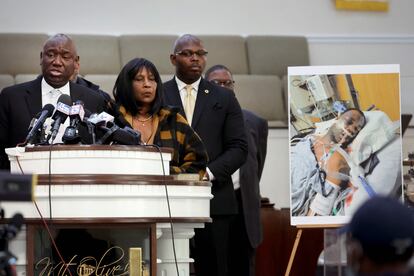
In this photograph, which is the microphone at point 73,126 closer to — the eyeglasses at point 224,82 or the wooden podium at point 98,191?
the wooden podium at point 98,191

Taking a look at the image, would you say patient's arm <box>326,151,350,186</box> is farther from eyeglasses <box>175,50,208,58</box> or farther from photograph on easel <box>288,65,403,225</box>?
eyeglasses <box>175,50,208,58</box>

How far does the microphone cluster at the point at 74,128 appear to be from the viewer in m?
4.60

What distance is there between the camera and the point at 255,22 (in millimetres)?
11078

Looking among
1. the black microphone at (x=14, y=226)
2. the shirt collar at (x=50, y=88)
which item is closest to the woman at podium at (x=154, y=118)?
the shirt collar at (x=50, y=88)

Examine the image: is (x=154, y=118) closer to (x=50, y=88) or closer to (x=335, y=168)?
(x=50, y=88)

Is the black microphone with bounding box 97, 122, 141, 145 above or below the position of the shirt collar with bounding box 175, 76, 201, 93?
below

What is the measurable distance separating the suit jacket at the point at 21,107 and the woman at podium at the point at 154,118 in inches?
5.6

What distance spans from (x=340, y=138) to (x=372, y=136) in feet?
0.68

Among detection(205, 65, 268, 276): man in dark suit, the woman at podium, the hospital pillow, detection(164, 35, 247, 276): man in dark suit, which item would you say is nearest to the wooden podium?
the woman at podium

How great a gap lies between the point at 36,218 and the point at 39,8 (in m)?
6.41

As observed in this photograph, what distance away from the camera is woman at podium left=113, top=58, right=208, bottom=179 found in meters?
5.24

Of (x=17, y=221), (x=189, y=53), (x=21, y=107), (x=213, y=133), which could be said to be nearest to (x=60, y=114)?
(x=21, y=107)

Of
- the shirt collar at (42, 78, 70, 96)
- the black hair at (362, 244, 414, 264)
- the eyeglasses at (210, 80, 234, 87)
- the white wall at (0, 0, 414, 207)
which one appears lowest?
the black hair at (362, 244, 414, 264)

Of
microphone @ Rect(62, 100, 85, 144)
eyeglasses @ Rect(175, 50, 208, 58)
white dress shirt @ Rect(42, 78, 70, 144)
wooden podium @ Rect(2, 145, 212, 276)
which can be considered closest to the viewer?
wooden podium @ Rect(2, 145, 212, 276)
